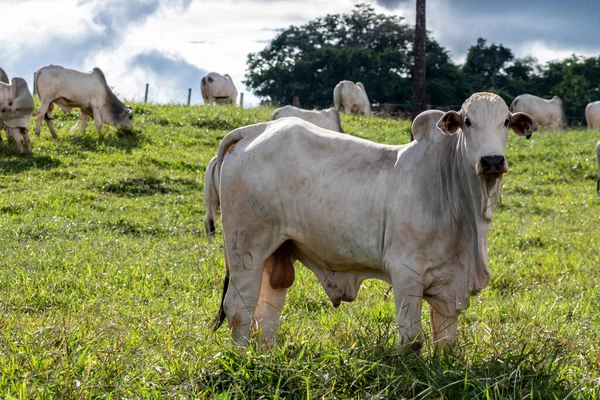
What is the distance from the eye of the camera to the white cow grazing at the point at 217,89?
1119 inches

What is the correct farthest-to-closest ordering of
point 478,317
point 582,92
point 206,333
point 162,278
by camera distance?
point 582,92 < point 162,278 < point 478,317 < point 206,333

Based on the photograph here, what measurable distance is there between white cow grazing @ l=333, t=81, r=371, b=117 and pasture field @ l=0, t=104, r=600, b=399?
12.9 meters

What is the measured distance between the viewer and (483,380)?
4.07 m

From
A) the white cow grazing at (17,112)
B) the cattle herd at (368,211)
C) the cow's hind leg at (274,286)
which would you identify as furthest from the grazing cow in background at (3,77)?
the cow's hind leg at (274,286)

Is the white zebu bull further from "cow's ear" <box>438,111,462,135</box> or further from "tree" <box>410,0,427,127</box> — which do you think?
"tree" <box>410,0,427,127</box>

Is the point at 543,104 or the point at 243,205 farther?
the point at 543,104

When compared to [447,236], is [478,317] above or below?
below

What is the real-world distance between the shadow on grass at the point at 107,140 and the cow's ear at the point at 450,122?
41.3ft

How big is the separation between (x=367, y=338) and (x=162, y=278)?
3343 millimetres

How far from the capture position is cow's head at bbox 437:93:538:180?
4276 mm

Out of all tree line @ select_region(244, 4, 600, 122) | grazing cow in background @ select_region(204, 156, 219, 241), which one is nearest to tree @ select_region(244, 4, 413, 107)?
tree line @ select_region(244, 4, 600, 122)

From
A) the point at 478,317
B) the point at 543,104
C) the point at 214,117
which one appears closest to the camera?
the point at 478,317

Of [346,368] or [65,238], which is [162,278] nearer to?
[65,238]

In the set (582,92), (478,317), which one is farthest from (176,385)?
(582,92)
